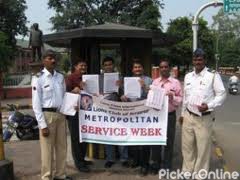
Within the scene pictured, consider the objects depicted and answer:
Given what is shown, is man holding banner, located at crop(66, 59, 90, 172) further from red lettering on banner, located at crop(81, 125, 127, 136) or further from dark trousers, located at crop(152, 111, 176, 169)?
dark trousers, located at crop(152, 111, 176, 169)

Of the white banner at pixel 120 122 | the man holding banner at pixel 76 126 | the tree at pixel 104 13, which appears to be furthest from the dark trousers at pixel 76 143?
the tree at pixel 104 13

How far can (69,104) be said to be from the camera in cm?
861

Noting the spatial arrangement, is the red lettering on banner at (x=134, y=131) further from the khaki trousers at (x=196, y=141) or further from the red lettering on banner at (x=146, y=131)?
the khaki trousers at (x=196, y=141)

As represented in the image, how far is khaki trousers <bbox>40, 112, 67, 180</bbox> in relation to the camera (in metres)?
8.19

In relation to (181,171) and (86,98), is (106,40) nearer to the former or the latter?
(86,98)

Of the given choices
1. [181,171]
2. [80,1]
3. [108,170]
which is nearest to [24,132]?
[108,170]

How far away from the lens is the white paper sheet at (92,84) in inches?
360

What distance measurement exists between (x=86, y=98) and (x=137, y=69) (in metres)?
0.98

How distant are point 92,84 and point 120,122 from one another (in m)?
0.80

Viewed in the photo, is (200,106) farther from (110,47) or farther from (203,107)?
(110,47)

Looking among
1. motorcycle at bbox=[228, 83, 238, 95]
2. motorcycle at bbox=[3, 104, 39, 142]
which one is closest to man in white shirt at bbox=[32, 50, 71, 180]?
motorcycle at bbox=[3, 104, 39, 142]

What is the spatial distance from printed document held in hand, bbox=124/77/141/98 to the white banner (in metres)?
0.15

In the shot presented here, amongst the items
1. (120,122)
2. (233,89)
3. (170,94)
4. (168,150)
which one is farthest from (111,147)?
(233,89)

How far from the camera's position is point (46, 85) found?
811cm
